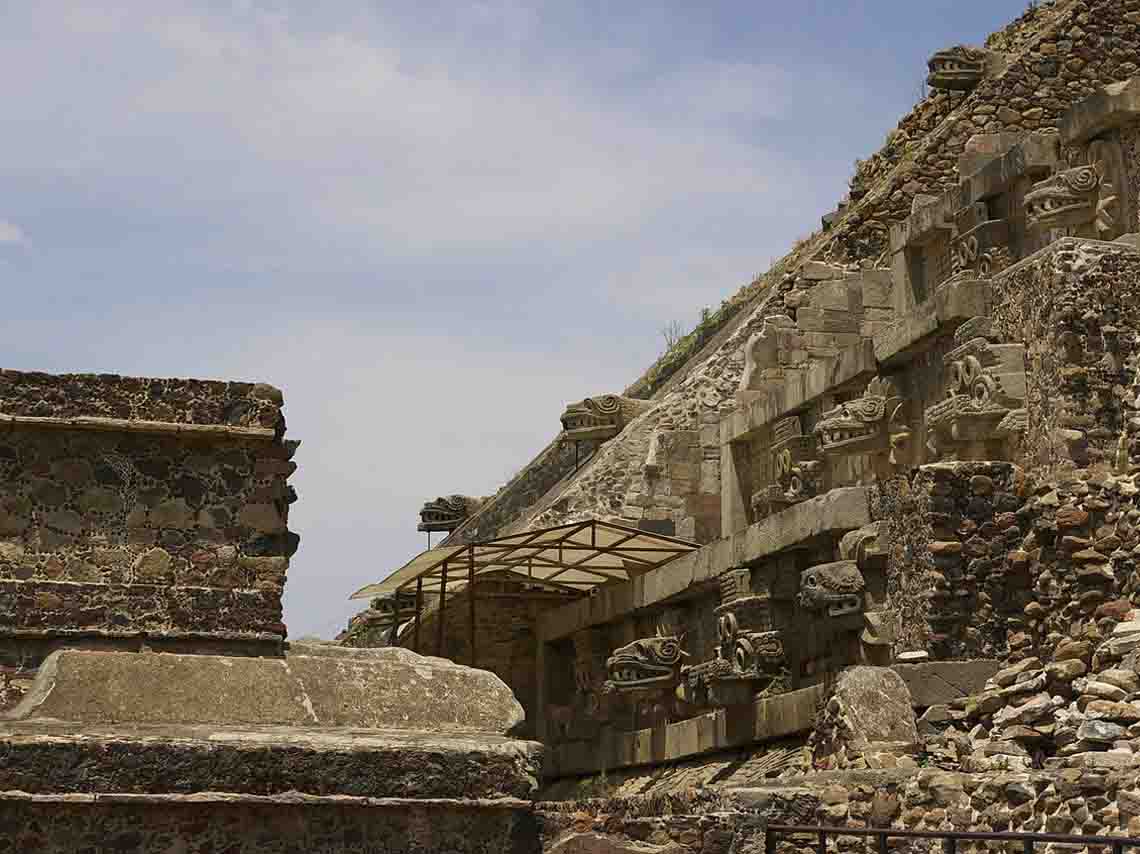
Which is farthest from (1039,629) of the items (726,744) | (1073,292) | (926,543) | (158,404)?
(158,404)

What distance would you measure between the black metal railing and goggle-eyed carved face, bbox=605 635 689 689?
27.9 ft

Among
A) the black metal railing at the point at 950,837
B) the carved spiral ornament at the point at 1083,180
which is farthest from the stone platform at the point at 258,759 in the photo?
the carved spiral ornament at the point at 1083,180

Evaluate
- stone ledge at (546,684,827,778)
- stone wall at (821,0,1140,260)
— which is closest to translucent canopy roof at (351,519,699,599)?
stone ledge at (546,684,827,778)

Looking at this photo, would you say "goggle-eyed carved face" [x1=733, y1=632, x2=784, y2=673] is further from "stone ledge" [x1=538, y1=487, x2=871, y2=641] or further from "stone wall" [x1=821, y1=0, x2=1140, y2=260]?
"stone wall" [x1=821, y1=0, x2=1140, y2=260]

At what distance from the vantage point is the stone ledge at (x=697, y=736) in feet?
55.3

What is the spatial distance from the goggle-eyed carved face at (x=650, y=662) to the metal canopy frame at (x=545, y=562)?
0.86 metres

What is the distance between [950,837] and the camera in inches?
322

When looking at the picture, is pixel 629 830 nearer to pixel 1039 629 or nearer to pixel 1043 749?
pixel 1043 749

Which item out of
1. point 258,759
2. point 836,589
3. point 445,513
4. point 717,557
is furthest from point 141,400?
point 445,513

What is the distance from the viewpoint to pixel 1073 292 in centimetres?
1428

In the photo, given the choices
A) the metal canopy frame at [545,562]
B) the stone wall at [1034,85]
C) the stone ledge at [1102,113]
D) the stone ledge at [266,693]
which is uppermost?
the stone wall at [1034,85]

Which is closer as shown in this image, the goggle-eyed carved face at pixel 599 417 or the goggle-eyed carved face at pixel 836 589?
the goggle-eyed carved face at pixel 836 589

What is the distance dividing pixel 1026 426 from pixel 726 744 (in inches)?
185

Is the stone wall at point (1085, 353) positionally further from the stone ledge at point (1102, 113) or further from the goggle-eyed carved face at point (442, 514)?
the goggle-eyed carved face at point (442, 514)
